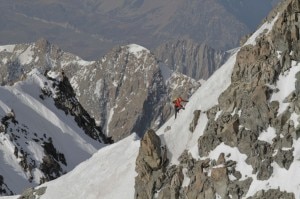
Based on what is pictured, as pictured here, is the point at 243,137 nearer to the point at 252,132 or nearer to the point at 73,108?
the point at 252,132

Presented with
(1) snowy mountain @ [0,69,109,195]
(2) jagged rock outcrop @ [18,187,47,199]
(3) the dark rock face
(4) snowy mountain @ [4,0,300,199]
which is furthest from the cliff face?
(3) the dark rock face

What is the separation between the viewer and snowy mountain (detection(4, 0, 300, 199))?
146 feet

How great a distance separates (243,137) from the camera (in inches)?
1842

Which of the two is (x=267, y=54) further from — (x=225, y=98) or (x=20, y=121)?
(x=20, y=121)

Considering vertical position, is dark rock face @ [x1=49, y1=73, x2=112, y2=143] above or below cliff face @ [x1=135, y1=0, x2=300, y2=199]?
above

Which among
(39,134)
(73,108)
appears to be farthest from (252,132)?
(73,108)

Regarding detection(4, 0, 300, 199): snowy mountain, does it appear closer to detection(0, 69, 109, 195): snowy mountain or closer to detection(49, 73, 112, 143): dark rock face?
detection(0, 69, 109, 195): snowy mountain

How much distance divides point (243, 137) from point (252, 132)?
2.58 feet

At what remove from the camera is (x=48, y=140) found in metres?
121

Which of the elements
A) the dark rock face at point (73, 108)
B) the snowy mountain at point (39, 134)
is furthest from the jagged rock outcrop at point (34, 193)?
the dark rock face at point (73, 108)

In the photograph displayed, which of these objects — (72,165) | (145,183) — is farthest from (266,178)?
(72,165)

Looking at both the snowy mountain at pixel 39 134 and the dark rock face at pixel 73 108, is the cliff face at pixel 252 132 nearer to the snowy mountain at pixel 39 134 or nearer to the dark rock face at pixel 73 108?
the snowy mountain at pixel 39 134

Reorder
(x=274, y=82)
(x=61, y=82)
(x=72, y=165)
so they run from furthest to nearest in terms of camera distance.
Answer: (x=61, y=82) → (x=72, y=165) → (x=274, y=82)

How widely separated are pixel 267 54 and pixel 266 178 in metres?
10.1
